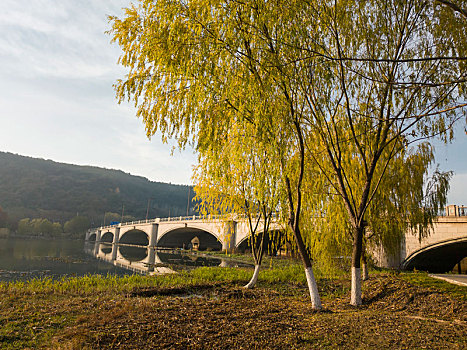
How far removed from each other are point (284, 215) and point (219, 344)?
4140 millimetres

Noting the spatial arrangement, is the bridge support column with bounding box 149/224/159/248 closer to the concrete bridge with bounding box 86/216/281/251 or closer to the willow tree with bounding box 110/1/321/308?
the concrete bridge with bounding box 86/216/281/251

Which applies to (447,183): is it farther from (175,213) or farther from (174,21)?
(175,213)

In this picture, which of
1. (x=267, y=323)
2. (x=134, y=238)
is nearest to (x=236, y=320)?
(x=267, y=323)

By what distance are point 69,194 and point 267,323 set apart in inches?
5692

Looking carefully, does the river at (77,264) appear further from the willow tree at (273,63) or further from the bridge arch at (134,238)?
the bridge arch at (134,238)

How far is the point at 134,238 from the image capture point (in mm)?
76188

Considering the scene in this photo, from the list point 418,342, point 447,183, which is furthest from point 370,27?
point 447,183

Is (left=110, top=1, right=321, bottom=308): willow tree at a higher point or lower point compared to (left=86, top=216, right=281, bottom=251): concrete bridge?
higher

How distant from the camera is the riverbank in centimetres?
434

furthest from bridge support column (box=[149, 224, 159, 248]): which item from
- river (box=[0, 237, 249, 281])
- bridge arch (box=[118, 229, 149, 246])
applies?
bridge arch (box=[118, 229, 149, 246])

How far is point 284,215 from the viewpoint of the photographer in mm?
7820

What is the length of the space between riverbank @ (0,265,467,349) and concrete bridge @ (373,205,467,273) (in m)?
9.45

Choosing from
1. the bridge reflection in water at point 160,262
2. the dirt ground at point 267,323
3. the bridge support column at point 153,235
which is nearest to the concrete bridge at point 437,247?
the dirt ground at point 267,323

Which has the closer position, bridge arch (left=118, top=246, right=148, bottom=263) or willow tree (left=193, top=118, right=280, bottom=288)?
willow tree (left=193, top=118, right=280, bottom=288)
